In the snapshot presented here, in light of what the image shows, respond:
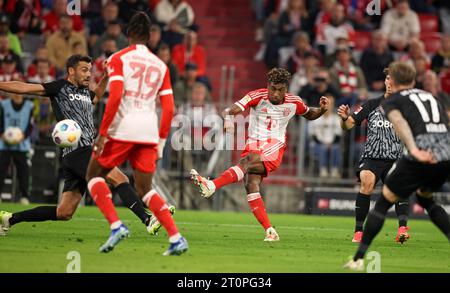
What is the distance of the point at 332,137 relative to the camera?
75.2ft

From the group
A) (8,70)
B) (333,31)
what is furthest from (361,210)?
(333,31)

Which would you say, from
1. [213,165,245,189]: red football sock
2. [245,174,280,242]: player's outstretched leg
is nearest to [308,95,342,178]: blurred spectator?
[213,165,245,189]: red football sock

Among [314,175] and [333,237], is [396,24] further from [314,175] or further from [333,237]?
[333,237]

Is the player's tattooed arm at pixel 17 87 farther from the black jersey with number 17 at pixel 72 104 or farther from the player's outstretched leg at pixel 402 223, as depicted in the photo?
the player's outstretched leg at pixel 402 223

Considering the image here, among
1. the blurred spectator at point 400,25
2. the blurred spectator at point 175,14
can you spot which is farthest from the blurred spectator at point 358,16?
the blurred spectator at point 175,14

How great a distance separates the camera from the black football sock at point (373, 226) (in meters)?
10.5

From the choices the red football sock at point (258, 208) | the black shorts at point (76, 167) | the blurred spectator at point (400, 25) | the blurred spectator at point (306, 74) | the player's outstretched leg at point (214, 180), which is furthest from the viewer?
the blurred spectator at point (400, 25)

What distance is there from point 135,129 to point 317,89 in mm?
13039

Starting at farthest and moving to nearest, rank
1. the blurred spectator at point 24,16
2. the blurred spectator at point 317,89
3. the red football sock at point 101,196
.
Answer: the blurred spectator at point 24,16 → the blurred spectator at point 317,89 → the red football sock at point 101,196

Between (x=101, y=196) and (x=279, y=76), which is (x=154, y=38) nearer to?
(x=279, y=76)

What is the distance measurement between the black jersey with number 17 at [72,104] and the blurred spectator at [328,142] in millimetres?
10347

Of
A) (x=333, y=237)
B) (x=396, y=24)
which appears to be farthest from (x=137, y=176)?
(x=396, y=24)

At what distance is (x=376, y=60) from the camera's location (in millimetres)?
25047
